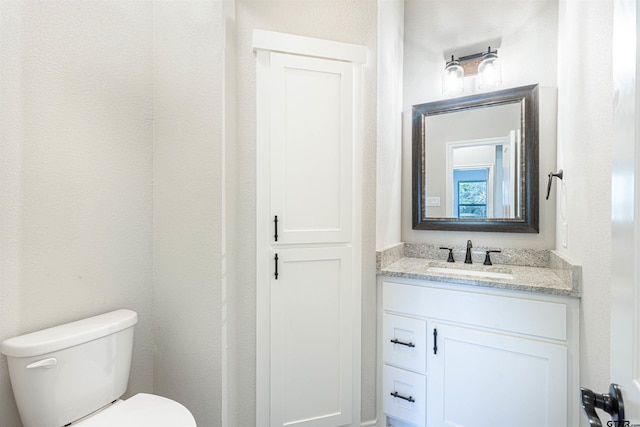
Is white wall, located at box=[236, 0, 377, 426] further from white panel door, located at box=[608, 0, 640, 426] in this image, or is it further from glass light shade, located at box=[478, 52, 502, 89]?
white panel door, located at box=[608, 0, 640, 426]

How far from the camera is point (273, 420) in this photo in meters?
1.61

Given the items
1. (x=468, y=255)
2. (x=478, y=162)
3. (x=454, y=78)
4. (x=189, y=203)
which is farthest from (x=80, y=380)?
(x=454, y=78)

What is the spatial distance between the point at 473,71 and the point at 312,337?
1.99m

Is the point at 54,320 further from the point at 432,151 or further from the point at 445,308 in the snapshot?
the point at 432,151

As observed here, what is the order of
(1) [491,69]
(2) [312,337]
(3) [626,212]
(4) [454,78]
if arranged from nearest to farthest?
(3) [626,212], (2) [312,337], (1) [491,69], (4) [454,78]

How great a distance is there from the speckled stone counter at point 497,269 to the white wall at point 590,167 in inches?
4.0

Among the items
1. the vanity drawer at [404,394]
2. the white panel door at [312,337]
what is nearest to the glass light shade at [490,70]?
the white panel door at [312,337]

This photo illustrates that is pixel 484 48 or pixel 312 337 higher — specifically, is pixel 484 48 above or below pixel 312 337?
above

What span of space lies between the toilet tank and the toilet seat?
0.07 meters

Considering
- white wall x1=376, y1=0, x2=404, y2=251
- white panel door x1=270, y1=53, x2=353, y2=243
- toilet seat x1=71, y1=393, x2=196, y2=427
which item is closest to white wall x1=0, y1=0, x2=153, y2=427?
toilet seat x1=71, y1=393, x2=196, y2=427

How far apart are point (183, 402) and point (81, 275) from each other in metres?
0.79

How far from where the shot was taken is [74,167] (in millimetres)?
1382

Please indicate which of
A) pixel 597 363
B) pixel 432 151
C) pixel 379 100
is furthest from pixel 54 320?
pixel 432 151

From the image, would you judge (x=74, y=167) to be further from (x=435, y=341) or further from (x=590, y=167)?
(x=590, y=167)
